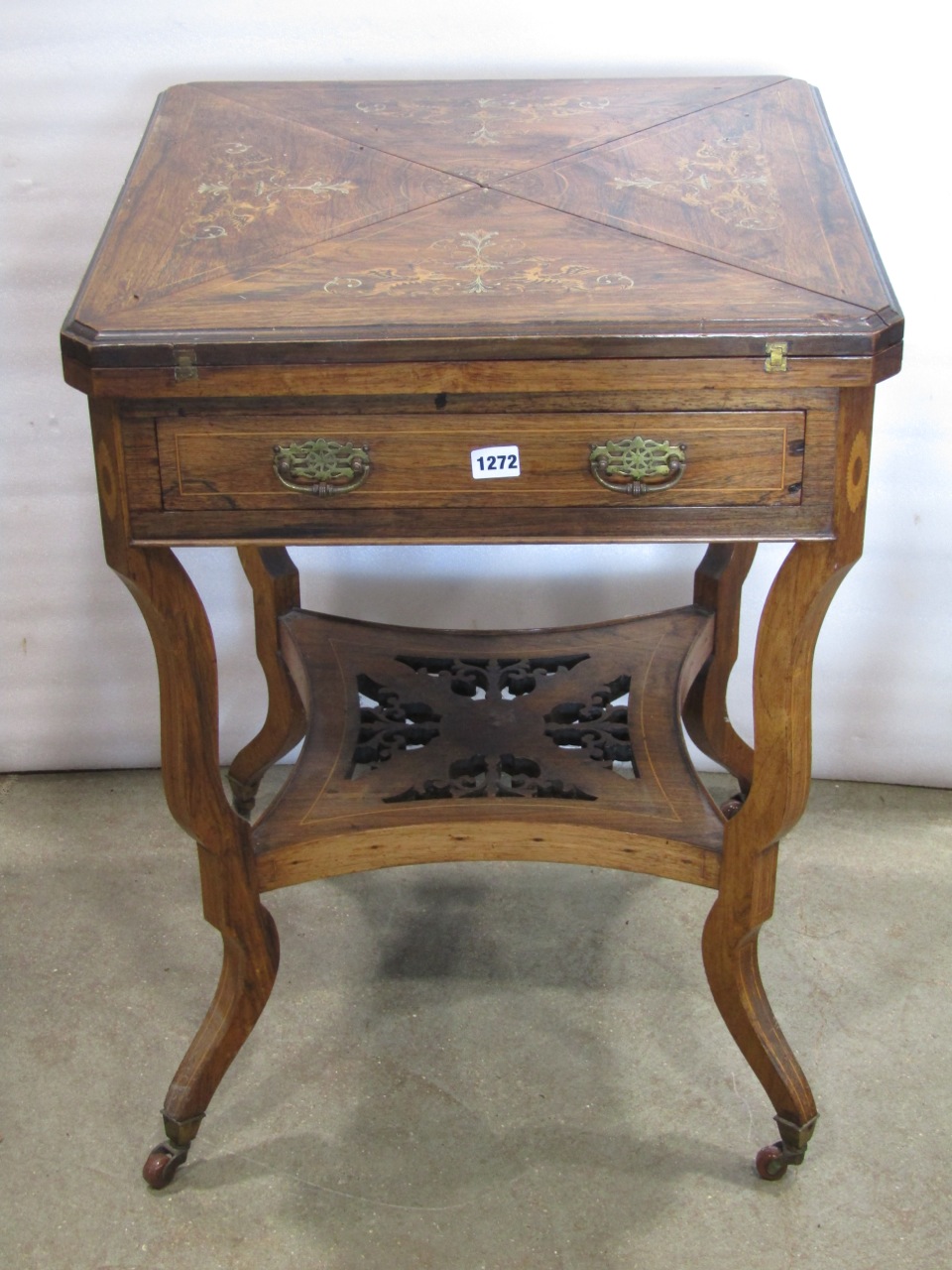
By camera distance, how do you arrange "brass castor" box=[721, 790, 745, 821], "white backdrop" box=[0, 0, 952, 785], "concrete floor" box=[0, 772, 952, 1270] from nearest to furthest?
"concrete floor" box=[0, 772, 952, 1270], "white backdrop" box=[0, 0, 952, 785], "brass castor" box=[721, 790, 745, 821]

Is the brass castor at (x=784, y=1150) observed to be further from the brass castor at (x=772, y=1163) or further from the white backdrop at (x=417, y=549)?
the white backdrop at (x=417, y=549)

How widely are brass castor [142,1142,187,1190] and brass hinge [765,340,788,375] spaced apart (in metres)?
1.16

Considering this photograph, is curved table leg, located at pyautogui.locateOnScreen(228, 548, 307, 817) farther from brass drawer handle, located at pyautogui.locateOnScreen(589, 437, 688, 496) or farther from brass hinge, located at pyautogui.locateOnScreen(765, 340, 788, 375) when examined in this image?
brass hinge, located at pyautogui.locateOnScreen(765, 340, 788, 375)

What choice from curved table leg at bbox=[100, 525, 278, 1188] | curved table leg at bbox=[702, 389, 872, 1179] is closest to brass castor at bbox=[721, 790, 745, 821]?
curved table leg at bbox=[702, 389, 872, 1179]

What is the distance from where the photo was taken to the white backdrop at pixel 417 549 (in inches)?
86.2

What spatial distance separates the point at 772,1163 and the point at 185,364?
1168 millimetres

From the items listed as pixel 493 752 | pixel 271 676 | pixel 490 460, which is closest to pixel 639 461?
pixel 490 460

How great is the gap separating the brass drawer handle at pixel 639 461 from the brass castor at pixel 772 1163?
0.86m

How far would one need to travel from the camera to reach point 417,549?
8.16ft

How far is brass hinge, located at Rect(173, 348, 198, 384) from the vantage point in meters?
1.44

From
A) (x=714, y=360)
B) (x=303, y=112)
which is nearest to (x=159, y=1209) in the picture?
(x=714, y=360)

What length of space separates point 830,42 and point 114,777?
164 centimetres

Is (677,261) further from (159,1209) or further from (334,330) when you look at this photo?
(159,1209)

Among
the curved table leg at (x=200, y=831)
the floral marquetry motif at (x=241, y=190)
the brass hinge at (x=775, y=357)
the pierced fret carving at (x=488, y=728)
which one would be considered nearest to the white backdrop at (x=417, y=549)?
the pierced fret carving at (x=488, y=728)
